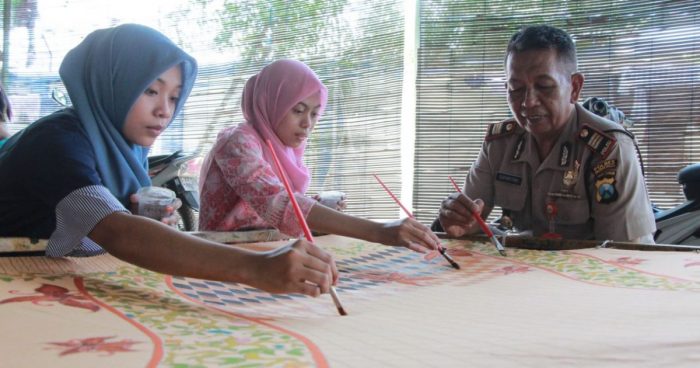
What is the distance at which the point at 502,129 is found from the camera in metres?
2.23

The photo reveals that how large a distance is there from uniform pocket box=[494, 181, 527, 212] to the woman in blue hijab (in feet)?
3.85

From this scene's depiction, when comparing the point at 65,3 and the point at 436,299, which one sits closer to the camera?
the point at 436,299

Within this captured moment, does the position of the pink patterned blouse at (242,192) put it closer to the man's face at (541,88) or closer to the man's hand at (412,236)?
the man's hand at (412,236)

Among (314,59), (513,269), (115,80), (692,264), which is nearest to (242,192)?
(115,80)

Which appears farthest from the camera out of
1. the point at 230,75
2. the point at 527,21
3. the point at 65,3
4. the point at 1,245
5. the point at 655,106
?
the point at 65,3

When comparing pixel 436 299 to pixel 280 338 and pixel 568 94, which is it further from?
pixel 568 94

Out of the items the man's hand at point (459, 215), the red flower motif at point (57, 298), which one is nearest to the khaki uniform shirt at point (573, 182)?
the man's hand at point (459, 215)

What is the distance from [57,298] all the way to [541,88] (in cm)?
159

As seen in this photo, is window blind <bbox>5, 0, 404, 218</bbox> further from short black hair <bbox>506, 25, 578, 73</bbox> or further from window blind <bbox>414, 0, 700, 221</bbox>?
short black hair <bbox>506, 25, 578, 73</bbox>

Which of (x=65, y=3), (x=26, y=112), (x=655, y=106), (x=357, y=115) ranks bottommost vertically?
(x=26, y=112)

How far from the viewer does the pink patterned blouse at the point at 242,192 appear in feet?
5.41

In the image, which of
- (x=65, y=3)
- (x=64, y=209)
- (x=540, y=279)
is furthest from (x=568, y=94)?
(x=65, y=3)

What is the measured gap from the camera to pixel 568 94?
2.00 m

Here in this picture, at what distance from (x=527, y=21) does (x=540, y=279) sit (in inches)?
110
